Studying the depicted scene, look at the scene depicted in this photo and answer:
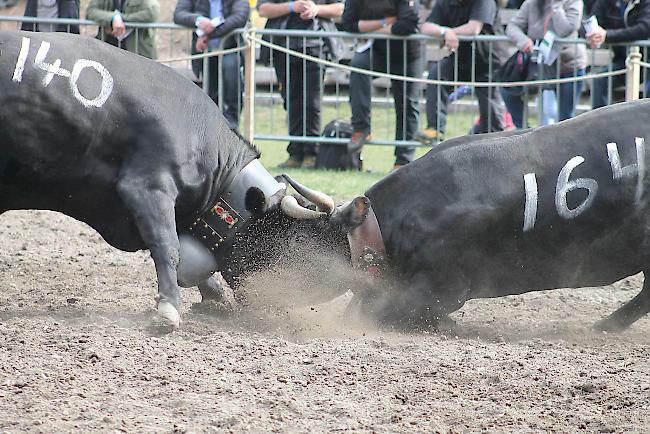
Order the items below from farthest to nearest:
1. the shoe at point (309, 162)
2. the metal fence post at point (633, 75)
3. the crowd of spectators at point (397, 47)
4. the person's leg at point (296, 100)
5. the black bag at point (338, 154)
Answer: the shoe at point (309, 162) → the person's leg at point (296, 100) → the black bag at point (338, 154) → the crowd of spectators at point (397, 47) → the metal fence post at point (633, 75)

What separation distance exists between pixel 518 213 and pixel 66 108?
2.32 meters

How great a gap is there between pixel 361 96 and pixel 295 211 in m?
5.51

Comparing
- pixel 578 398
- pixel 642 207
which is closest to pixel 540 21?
pixel 642 207

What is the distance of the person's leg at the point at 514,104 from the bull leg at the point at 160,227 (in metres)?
5.99

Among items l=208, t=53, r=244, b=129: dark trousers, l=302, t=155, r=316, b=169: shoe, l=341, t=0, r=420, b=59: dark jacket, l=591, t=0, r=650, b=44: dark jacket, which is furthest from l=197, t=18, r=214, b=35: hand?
l=591, t=0, r=650, b=44: dark jacket

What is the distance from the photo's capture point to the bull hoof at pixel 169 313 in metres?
5.60

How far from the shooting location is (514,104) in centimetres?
1130

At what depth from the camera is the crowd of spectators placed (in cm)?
1069

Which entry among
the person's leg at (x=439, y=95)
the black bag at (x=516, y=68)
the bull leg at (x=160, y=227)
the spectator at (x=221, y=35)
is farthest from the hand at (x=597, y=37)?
the bull leg at (x=160, y=227)

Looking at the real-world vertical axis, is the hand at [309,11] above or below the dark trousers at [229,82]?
above

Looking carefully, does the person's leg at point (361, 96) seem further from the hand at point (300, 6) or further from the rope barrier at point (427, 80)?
the hand at point (300, 6)

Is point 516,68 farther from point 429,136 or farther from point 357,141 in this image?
point 357,141

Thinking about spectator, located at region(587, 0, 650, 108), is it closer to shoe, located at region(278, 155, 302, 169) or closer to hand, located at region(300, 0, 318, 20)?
hand, located at region(300, 0, 318, 20)

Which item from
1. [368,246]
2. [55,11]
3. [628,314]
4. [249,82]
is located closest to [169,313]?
[368,246]
